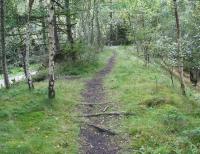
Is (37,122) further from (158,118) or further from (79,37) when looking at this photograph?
(79,37)

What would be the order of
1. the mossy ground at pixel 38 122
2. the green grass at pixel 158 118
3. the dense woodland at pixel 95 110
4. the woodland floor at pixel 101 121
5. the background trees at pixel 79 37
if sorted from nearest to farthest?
the mossy ground at pixel 38 122 < the woodland floor at pixel 101 121 < the green grass at pixel 158 118 < the dense woodland at pixel 95 110 < the background trees at pixel 79 37

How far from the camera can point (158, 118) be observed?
20.0 m

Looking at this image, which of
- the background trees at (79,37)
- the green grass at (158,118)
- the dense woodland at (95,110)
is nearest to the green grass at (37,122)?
the dense woodland at (95,110)

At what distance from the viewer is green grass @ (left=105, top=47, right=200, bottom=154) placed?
653 inches

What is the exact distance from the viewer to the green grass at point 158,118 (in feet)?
54.4

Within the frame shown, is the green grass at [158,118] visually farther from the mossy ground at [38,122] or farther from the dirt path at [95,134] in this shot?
the mossy ground at [38,122]

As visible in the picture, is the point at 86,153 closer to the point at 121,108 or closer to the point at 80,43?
the point at 121,108

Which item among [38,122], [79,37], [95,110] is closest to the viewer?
[38,122]

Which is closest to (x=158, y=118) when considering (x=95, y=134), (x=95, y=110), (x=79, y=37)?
(x=95, y=134)

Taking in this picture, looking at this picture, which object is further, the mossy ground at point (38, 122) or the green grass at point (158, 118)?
the green grass at point (158, 118)

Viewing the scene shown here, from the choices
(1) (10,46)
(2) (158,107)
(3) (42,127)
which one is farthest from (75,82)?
(3) (42,127)

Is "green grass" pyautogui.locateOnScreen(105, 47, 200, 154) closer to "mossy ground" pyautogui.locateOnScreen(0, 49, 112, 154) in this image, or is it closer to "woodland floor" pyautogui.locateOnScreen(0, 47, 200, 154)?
"woodland floor" pyautogui.locateOnScreen(0, 47, 200, 154)

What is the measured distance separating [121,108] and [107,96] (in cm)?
372

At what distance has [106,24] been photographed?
9150cm
